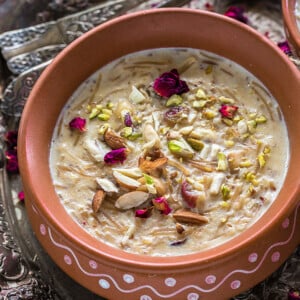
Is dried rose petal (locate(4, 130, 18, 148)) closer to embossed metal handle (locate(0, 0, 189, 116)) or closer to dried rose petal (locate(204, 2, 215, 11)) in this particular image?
embossed metal handle (locate(0, 0, 189, 116))

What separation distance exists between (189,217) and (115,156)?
20 cm

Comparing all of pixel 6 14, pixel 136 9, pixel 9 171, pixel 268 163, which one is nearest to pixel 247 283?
pixel 268 163

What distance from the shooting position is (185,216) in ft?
4.91

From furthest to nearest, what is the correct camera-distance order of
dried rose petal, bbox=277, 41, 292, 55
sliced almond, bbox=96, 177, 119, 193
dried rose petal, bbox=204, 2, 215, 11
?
1. dried rose petal, bbox=204, 2, 215, 11
2. dried rose petal, bbox=277, 41, 292, 55
3. sliced almond, bbox=96, 177, 119, 193

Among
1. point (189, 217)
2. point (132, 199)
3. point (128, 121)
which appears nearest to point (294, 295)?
point (189, 217)

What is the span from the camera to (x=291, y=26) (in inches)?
65.7

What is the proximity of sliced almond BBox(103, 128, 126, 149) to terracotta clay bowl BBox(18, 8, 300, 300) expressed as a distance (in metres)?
0.13

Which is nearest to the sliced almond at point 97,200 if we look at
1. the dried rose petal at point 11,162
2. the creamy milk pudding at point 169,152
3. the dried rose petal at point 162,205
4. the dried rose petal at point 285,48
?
the creamy milk pudding at point 169,152

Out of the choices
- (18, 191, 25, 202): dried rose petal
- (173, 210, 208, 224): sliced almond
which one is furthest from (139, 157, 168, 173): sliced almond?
(18, 191, 25, 202): dried rose petal

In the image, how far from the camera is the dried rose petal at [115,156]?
1.57 meters

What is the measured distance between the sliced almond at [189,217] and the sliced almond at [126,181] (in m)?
A: 0.10

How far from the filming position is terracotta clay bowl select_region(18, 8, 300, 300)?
4.73 ft

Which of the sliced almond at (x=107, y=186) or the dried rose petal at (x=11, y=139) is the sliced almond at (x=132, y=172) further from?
the dried rose petal at (x=11, y=139)

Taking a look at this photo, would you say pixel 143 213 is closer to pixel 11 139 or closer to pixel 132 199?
pixel 132 199
